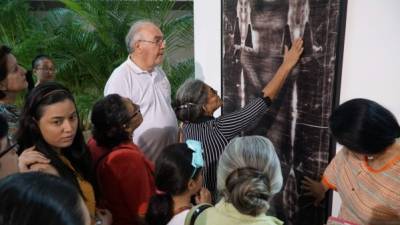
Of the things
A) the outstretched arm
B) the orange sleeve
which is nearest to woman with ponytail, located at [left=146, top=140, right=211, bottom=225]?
the orange sleeve

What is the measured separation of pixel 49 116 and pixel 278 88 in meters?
1.13

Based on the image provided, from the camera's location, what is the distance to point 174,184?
128 centimetres

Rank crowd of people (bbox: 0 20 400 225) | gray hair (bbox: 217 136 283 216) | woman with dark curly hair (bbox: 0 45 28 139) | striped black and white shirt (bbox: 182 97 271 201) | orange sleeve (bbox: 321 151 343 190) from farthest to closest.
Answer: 1. woman with dark curly hair (bbox: 0 45 28 139)
2. striped black and white shirt (bbox: 182 97 271 201)
3. orange sleeve (bbox: 321 151 343 190)
4. gray hair (bbox: 217 136 283 216)
5. crowd of people (bbox: 0 20 400 225)

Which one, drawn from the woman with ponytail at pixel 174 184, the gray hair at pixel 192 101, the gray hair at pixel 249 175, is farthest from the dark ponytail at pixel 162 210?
the gray hair at pixel 192 101

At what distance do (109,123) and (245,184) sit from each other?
81 centimetres

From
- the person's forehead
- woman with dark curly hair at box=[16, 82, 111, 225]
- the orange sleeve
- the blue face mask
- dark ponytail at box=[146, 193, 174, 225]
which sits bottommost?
dark ponytail at box=[146, 193, 174, 225]

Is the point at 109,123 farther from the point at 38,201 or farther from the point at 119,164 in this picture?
the point at 38,201

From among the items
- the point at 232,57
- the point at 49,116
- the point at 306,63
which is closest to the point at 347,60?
the point at 306,63

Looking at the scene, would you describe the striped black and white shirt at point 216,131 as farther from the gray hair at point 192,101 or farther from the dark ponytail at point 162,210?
the dark ponytail at point 162,210

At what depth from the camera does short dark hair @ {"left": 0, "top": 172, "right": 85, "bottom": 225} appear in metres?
0.64

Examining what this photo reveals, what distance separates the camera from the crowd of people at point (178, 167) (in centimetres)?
76

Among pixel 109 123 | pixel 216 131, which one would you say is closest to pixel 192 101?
pixel 216 131

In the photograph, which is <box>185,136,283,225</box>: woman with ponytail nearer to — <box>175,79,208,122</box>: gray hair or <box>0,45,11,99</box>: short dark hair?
<box>175,79,208,122</box>: gray hair

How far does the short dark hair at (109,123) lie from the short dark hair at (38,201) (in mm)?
863
